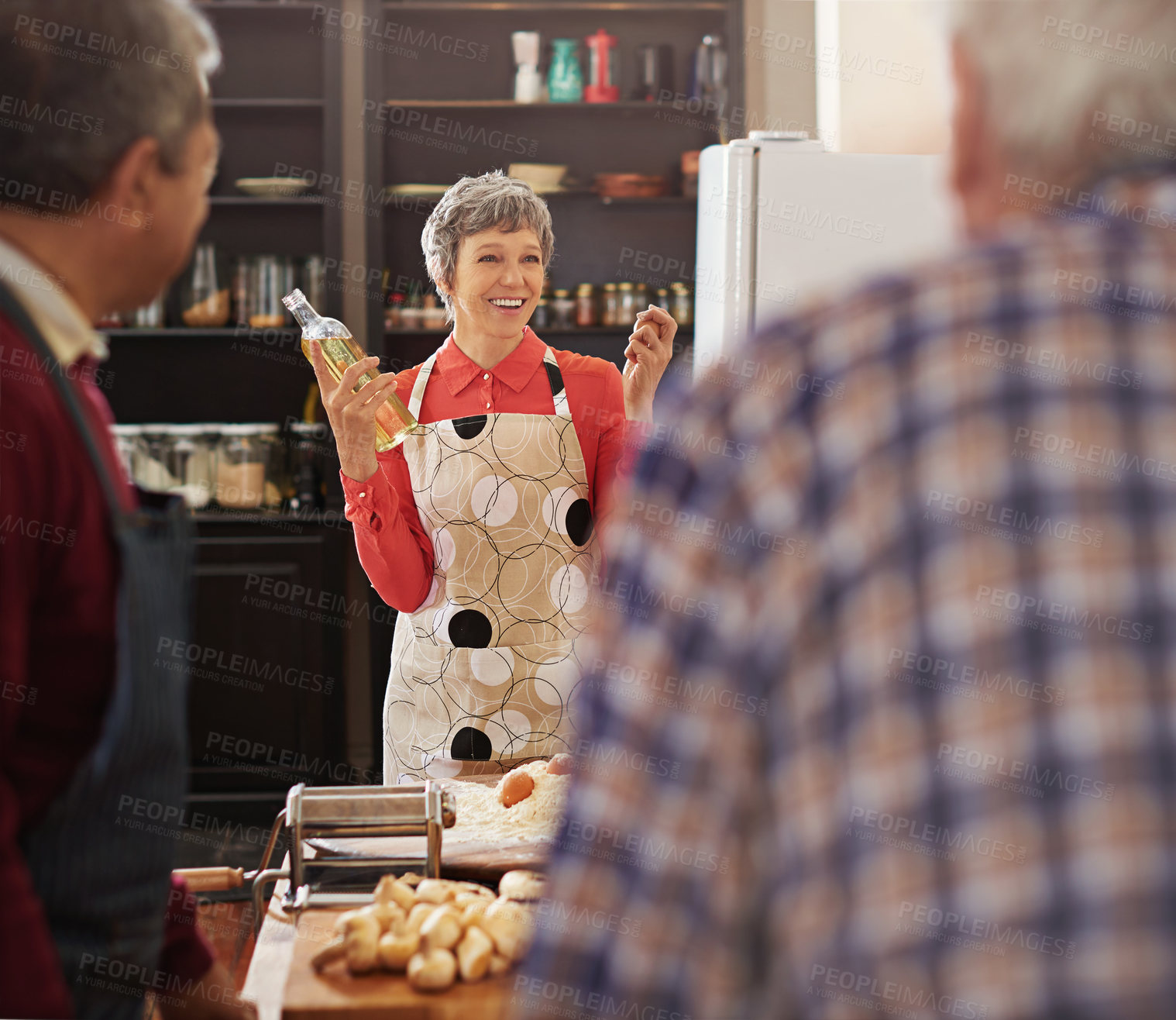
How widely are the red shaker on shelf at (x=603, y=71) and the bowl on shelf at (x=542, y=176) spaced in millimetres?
254

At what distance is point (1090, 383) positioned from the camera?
45 centimetres

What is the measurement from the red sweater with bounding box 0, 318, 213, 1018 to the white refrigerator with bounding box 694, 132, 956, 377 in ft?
4.57

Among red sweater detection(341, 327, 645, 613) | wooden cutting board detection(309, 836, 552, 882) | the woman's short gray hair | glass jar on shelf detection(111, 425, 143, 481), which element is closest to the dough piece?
wooden cutting board detection(309, 836, 552, 882)

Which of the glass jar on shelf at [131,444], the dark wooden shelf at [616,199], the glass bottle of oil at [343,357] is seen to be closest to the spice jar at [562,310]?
the dark wooden shelf at [616,199]

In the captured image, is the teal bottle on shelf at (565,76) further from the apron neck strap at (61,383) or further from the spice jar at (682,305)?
the apron neck strap at (61,383)

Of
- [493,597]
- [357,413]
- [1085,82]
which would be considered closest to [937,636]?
[1085,82]

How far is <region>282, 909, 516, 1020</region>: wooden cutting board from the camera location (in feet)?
3.30

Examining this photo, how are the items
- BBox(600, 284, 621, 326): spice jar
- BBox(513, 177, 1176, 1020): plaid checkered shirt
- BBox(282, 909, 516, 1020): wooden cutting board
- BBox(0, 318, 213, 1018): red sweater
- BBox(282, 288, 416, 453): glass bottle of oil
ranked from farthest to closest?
1. BBox(600, 284, 621, 326): spice jar
2. BBox(282, 288, 416, 453): glass bottle of oil
3. BBox(282, 909, 516, 1020): wooden cutting board
4. BBox(0, 318, 213, 1018): red sweater
5. BBox(513, 177, 1176, 1020): plaid checkered shirt

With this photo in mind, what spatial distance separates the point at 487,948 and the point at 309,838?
1.01 feet

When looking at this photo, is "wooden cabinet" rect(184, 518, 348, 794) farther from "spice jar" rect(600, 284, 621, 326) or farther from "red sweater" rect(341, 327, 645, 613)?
"red sweater" rect(341, 327, 645, 613)

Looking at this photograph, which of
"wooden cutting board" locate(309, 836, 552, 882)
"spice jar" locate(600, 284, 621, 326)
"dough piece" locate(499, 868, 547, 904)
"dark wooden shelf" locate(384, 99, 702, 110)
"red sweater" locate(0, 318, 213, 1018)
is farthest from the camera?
"spice jar" locate(600, 284, 621, 326)

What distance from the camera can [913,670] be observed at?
456mm

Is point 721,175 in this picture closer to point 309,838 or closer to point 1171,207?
point 309,838

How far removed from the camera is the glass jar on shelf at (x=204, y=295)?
12.1 ft
